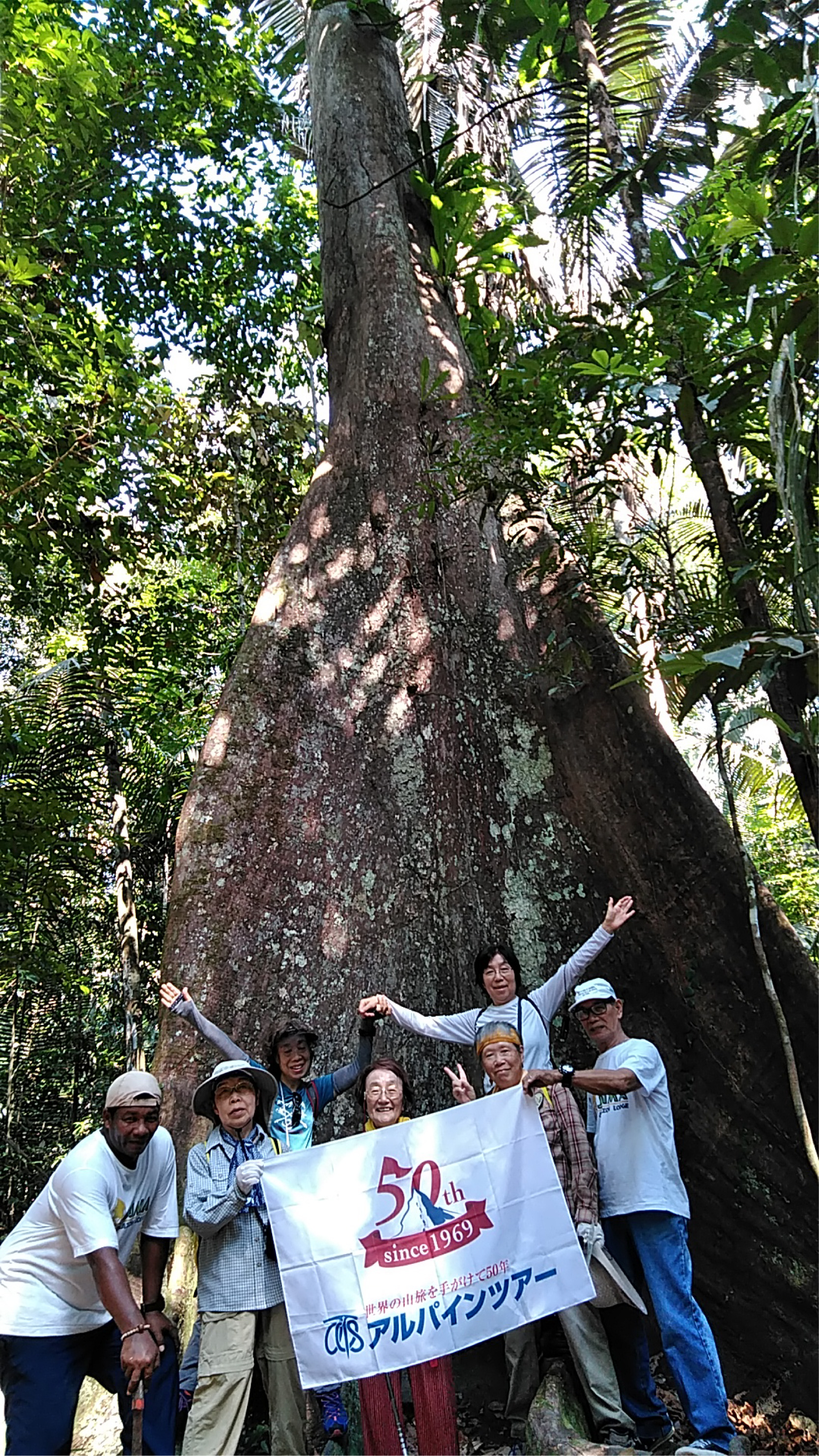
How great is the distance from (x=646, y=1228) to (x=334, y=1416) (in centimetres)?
134

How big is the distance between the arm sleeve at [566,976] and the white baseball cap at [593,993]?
0.19 metres

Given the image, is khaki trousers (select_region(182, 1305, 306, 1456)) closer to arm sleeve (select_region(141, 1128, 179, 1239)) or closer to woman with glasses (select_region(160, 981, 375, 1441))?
woman with glasses (select_region(160, 981, 375, 1441))

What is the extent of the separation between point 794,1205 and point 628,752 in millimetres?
2046

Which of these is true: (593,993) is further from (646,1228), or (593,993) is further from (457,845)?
(457,845)

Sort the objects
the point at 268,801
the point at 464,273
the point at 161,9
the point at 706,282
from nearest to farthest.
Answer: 1. the point at 706,282
2. the point at 268,801
3. the point at 464,273
4. the point at 161,9

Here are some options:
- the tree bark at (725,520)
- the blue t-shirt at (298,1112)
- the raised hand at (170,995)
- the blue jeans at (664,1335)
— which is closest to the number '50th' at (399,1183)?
the blue t-shirt at (298,1112)

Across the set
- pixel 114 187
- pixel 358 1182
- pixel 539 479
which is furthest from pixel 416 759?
pixel 114 187

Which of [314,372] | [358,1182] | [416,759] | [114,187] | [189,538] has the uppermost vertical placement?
[114,187]

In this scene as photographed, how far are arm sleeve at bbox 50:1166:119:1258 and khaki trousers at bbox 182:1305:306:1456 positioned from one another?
0.49 m

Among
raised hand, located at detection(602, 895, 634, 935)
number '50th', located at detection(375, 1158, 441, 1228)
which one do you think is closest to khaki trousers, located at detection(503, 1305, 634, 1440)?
number '50th', located at detection(375, 1158, 441, 1228)

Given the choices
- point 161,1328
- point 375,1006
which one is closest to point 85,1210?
point 161,1328

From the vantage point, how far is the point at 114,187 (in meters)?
8.25

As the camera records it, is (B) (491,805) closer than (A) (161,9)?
Yes

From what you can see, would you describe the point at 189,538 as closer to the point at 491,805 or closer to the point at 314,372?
the point at 314,372
